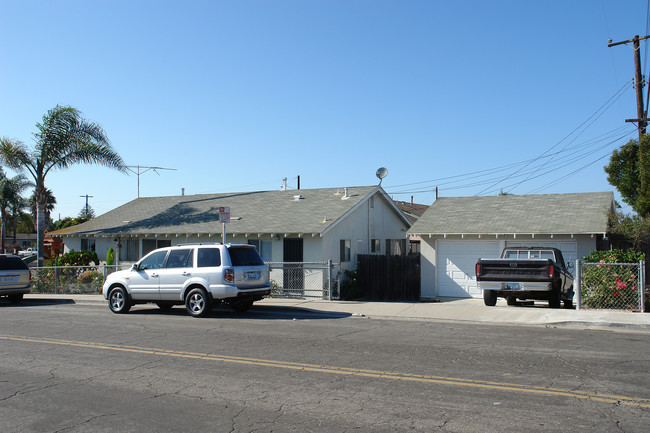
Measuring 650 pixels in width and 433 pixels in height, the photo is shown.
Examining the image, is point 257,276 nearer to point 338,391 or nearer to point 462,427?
point 338,391

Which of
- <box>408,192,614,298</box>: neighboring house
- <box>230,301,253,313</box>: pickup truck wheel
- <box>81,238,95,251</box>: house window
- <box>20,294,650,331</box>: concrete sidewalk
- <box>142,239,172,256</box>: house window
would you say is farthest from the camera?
<box>81,238,95,251</box>: house window

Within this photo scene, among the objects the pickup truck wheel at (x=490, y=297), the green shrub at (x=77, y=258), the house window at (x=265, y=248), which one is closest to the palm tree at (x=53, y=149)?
the green shrub at (x=77, y=258)

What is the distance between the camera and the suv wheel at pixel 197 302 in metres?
14.1

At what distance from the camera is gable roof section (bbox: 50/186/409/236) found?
→ 22156mm

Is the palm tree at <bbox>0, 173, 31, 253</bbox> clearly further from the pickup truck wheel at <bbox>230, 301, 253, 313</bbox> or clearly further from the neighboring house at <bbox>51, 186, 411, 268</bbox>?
the pickup truck wheel at <bbox>230, 301, 253, 313</bbox>

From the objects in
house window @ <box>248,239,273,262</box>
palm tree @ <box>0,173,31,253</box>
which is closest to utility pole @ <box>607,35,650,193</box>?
house window @ <box>248,239,273,262</box>

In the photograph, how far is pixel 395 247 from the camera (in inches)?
1097

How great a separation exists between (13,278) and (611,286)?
19254 mm

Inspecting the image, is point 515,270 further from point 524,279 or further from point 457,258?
point 457,258

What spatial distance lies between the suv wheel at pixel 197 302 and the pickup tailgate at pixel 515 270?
7.39 m

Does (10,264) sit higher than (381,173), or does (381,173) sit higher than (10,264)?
(381,173)

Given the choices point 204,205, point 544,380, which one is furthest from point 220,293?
point 204,205

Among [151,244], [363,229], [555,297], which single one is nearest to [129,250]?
[151,244]

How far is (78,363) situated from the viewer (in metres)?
8.74
